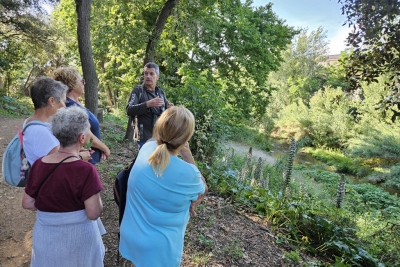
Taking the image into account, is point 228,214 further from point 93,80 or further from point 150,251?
point 93,80

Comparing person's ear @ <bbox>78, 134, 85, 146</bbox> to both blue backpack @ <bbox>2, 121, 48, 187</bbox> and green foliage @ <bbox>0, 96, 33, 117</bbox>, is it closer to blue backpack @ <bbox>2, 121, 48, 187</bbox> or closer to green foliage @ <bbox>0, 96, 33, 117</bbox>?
blue backpack @ <bbox>2, 121, 48, 187</bbox>

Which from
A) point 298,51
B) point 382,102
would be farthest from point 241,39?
point 298,51

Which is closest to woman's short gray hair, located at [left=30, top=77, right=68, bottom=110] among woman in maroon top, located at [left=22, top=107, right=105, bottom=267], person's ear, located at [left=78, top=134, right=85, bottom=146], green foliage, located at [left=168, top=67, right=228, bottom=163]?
woman in maroon top, located at [left=22, top=107, right=105, bottom=267]

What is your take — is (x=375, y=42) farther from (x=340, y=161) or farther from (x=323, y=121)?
(x=323, y=121)

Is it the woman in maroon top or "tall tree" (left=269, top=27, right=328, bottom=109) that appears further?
"tall tree" (left=269, top=27, right=328, bottom=109)

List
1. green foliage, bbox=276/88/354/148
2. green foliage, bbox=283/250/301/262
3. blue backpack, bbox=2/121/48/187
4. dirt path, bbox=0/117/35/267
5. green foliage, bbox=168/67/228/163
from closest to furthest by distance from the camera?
blue backpack, bbox=2/121/48/187 < dirt path, bbox=0/117/35/267 < green foliage, bbox=283/250/301/262 < green foliage, bbox=168/67/228/163 < green foliage, bbox=276/88/354/148

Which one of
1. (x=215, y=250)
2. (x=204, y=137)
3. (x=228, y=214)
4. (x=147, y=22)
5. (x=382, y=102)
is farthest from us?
(x=147, y=22)

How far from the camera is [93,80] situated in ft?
19.4

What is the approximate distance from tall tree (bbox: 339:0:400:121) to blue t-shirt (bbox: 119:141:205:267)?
5.73 feet

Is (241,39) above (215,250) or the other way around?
above

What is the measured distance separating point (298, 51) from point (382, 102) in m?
40.4

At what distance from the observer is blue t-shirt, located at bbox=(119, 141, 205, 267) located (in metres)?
1.51

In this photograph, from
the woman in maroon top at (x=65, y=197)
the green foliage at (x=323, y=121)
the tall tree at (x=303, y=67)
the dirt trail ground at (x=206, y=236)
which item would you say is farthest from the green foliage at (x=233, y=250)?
the tall tree at (x=303, y=67)

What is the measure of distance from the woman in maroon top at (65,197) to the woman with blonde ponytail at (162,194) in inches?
10.1
